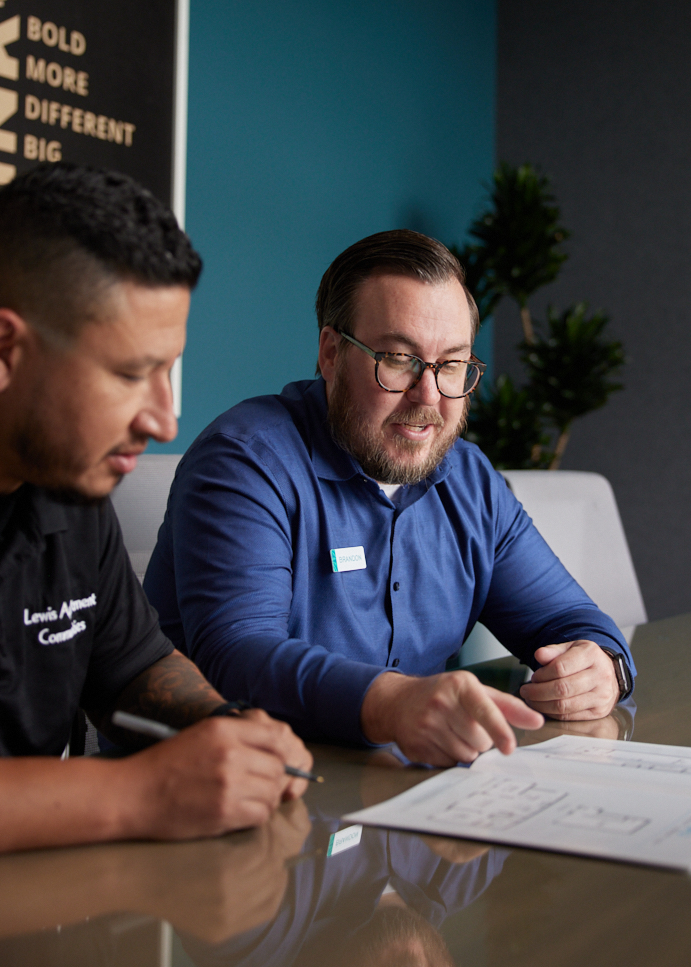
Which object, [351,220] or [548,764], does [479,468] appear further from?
[351,220]

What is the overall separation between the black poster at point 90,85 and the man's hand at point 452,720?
80.7 inches

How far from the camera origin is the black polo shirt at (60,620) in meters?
1.00

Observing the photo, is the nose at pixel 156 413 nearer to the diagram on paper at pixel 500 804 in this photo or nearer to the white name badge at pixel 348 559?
the diagram on paper at pixel 500 804

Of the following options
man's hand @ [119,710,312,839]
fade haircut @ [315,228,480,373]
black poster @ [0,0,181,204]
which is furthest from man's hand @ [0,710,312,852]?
black poster @ [0,0,181,204]

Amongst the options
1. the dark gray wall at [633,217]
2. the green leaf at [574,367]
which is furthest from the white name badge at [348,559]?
the dark gray wall at [633,217]

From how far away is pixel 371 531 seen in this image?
163 centimetres

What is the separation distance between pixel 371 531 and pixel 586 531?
1135mm

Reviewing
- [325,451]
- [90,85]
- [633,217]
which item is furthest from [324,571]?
[633,217]

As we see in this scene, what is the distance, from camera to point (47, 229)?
2.71 ft

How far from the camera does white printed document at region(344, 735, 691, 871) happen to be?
0.80 metres

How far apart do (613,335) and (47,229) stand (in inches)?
158

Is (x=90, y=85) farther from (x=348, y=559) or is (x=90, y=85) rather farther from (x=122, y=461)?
(x=122, y=461)

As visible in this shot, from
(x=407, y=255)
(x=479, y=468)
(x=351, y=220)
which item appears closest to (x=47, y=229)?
(x=407, y=255)

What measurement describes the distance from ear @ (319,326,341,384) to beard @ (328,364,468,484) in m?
0.07
